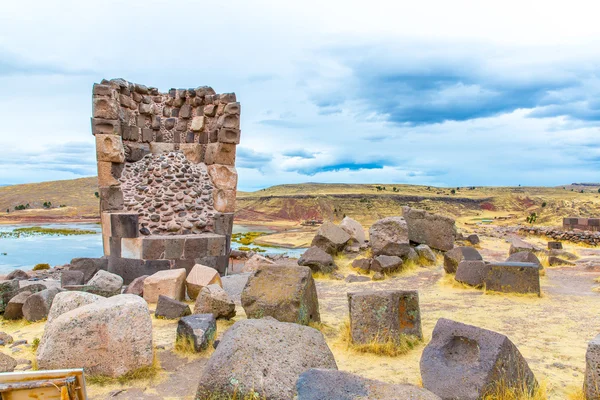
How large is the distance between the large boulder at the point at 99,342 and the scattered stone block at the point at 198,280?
3.56m

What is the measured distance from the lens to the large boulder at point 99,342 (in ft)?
15.7

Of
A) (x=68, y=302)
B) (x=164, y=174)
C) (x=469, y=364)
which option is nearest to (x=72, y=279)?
(x=68, y=302)

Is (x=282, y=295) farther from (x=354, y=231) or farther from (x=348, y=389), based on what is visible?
(x=354, y=231)

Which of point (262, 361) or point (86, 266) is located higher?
point (262, 361)

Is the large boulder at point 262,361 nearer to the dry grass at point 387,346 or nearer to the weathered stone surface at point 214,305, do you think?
the dry grass at point 387,346

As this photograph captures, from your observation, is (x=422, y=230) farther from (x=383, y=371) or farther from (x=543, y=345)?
(x=383, y=371)

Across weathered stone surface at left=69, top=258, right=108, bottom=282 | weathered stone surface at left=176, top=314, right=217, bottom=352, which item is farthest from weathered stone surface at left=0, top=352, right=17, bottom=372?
weathered stone surface at left=69, top=258, right=108, bottom=282

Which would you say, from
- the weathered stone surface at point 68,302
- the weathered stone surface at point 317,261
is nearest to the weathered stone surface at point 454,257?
the weathered stone surface at point 317,261

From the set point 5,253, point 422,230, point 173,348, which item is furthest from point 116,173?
point 5,253

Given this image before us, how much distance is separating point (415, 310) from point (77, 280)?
21.8ft

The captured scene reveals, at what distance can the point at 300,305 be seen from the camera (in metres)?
6.33

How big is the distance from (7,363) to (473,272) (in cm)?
825

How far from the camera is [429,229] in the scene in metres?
14.1

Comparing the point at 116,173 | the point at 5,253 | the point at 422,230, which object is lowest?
the point at 5,253
